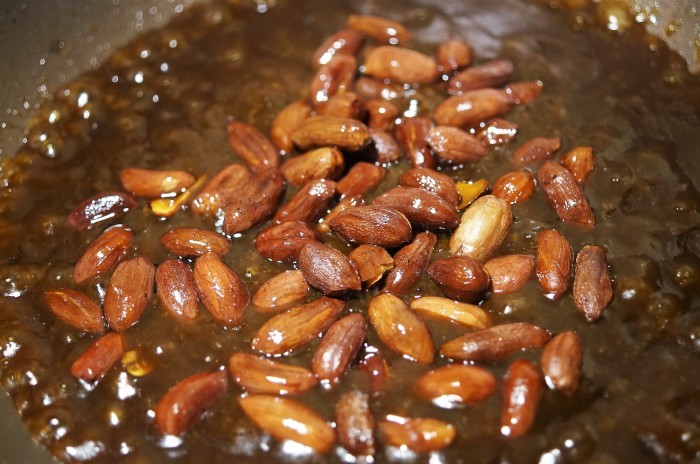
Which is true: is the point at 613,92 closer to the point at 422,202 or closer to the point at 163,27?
the point at 422,202

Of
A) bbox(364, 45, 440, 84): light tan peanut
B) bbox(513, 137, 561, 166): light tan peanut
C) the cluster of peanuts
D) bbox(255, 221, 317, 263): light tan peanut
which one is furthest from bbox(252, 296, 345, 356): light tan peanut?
bbox(364, 45, 440, 84): light tan peanut

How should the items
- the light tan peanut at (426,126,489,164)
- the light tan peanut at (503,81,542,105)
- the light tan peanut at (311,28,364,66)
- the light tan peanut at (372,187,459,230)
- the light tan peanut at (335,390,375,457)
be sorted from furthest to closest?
the light tan peanut at (311,28,364,66) → the light tan peanut at (503,81,542,105) → the light tan peanut at (426,126,489,164) → the light tan peanut at (372,187,459,230) → the light tan peanut at (335,390,375,457)

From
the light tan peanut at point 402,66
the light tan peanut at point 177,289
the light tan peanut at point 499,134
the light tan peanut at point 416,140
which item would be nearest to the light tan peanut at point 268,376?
the light tan peanut at point 177,289

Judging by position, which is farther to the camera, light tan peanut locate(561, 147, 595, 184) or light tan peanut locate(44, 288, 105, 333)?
light tan peanut locate(561, 147, 595, 184)

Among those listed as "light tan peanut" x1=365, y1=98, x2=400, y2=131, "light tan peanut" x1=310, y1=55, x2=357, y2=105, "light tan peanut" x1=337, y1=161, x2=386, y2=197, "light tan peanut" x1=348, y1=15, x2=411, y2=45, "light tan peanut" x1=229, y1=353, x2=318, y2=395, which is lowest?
"light tan peanut" x1=229, y1=353, x2=318, y2=395

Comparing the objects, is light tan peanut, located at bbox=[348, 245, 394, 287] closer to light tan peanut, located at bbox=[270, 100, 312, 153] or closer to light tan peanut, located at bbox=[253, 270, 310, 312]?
light tan peanut, located at bbox=[253, 270, 310, 312]

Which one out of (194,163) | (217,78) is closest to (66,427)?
(194,163)

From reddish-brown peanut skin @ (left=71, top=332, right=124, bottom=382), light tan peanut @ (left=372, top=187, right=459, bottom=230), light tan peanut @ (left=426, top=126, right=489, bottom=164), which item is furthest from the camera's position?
light tan peanut @ (left=426, top=126, right=489, bottom=164)

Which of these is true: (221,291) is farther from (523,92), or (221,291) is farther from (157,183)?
(523,92)
